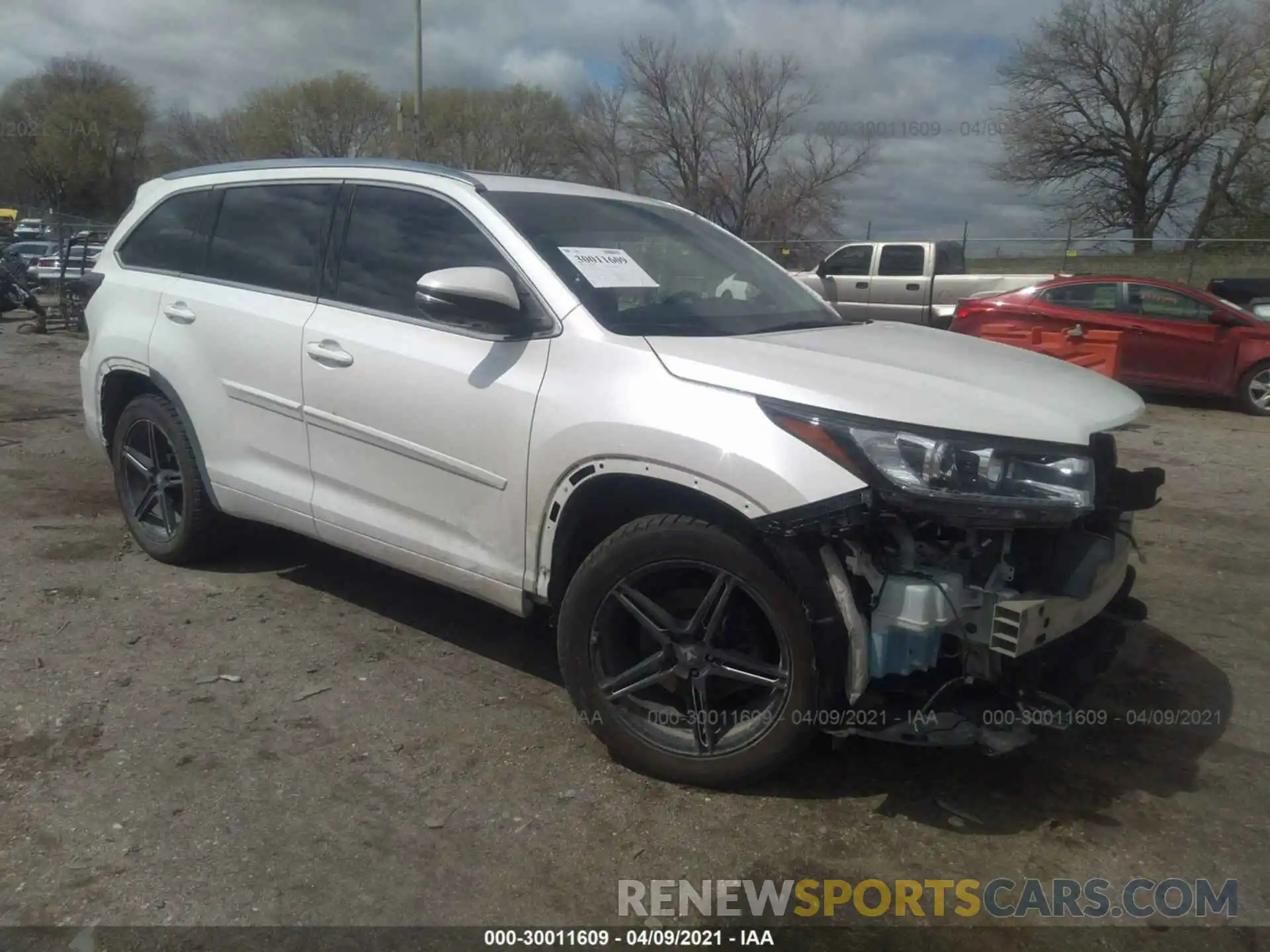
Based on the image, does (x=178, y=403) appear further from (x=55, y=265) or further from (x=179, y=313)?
(x=55, y=265)

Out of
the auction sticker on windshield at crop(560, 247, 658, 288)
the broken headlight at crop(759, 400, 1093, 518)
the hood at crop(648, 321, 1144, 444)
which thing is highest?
the auction sticker on windshield at crop(560, 247, 658, 288)

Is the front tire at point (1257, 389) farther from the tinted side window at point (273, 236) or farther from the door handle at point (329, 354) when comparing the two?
the door handle at point (329, 354)

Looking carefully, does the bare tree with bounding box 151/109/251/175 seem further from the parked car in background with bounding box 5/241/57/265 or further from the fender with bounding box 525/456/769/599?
the fender with bounding box 525/456/769/599

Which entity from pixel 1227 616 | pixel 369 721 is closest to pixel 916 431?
pixel 369 721

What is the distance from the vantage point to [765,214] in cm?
4025

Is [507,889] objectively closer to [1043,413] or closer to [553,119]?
[1043,413]

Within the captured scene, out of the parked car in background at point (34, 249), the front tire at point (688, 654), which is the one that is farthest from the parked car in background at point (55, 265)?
the front tire at point (688, 654)

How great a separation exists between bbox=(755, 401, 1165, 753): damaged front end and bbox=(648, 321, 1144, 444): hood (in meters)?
0.05

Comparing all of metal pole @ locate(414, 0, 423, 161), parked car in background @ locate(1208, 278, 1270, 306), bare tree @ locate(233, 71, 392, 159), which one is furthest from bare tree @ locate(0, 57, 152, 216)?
parked car in background @ locate(1208, 278, 1270, 306)

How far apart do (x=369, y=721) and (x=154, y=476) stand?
6.68ft

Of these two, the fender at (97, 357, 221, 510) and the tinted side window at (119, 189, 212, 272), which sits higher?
the tinted side window at (119, 189, 212, 272)

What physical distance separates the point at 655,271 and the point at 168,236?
2.50m

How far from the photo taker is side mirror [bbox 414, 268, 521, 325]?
10.5ft

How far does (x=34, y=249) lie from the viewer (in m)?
29.7
